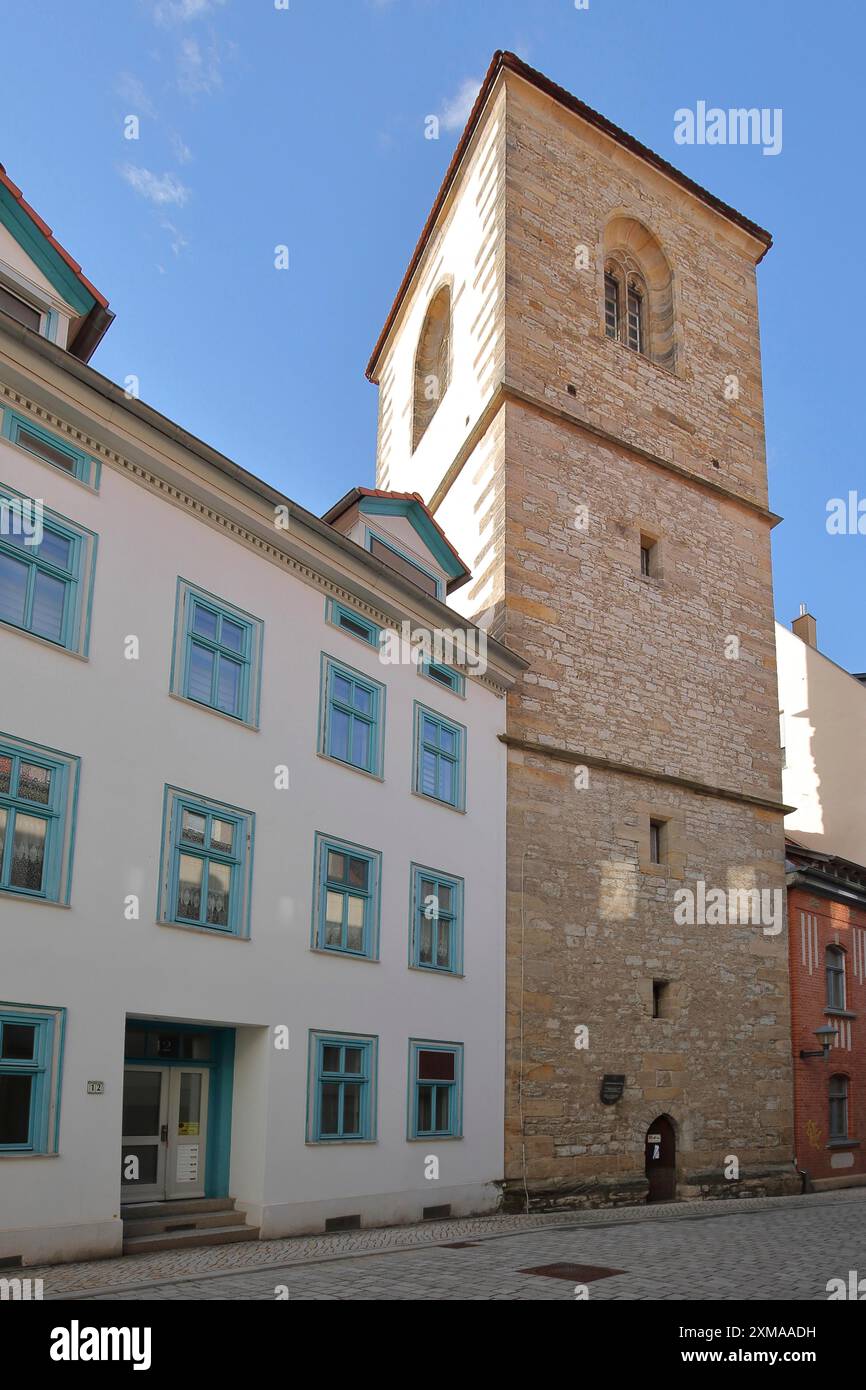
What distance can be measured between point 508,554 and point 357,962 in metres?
7.66

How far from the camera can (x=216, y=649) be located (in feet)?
43.9

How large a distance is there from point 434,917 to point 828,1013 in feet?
33.9

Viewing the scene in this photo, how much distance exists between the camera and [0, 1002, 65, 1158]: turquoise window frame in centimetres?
1037

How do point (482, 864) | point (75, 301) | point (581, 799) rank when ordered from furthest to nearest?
1. point (581, 799)
2. point (482, 864)
3. point (75, 301)

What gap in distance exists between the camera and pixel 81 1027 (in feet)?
36.0

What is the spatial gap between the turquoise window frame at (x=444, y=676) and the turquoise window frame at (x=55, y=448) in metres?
5.86

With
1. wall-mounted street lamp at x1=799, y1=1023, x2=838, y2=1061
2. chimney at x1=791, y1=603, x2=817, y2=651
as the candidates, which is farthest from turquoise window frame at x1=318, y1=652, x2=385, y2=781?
chimney at x1=791, y1=603, x2=817, y2=651

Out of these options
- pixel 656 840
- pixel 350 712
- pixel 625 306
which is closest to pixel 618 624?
pixel 656 840

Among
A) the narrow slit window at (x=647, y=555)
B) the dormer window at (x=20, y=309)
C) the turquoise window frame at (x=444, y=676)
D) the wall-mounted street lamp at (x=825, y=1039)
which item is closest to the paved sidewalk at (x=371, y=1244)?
the wall-mounted street lamp at (x=825, y=1039)

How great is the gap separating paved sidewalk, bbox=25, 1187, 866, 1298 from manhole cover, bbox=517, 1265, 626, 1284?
31 centimetres

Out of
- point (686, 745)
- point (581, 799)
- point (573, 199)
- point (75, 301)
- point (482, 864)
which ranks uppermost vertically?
point (573, 199)

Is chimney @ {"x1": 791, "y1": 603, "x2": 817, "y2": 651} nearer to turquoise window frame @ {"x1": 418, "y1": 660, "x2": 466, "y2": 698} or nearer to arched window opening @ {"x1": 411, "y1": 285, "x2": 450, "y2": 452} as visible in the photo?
arched window opening @ {"x1": 411, "y1": 285, "x2": 450, "y2": 452}

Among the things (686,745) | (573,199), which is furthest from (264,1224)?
(573,199)

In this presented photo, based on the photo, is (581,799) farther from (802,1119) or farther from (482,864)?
(802,1119)
